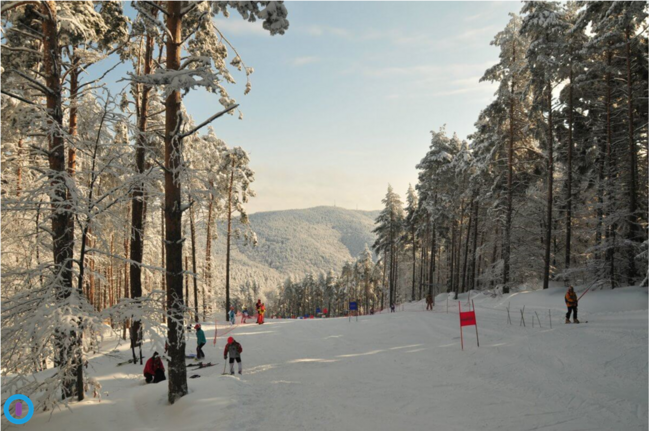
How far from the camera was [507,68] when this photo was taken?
2442 cm

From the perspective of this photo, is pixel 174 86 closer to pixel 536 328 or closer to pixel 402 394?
pixel 402 394

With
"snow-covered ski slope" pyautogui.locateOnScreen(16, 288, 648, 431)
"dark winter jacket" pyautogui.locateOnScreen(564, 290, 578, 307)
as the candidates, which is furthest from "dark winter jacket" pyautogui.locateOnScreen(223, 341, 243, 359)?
"dark winter jacket" pyautogui.locateOnScreen(564, 290, 578, 307)

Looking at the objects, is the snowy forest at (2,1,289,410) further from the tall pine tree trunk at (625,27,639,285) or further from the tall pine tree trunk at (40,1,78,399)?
the tall pine tree trunk at (625,27,639,285)

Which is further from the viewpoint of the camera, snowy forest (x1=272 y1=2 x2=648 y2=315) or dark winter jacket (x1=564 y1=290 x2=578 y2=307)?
snowy forest (x1=272 y1=2 x2=648 y2=315)

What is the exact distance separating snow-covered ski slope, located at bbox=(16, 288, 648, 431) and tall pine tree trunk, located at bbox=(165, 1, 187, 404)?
0.66 m

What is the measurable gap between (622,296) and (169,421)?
64.2 ft

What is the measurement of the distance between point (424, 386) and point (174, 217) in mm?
8030

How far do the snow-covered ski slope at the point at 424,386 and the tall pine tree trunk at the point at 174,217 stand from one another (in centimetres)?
66

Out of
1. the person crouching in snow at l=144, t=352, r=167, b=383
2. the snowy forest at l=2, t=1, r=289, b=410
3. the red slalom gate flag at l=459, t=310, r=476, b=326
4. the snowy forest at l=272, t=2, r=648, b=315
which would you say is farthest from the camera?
the snowy forest at l=272, t=2, r=648, b=315

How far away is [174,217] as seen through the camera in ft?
28.4

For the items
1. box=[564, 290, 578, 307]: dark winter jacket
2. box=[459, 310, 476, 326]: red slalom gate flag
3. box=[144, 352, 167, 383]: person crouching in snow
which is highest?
box=[564, 290, 578, 307]: dark winter jacket

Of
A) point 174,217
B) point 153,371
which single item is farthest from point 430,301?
point 174,217

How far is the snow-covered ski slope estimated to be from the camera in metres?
7.59

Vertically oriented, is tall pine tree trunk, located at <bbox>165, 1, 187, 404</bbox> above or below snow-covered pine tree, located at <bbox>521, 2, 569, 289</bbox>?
below
